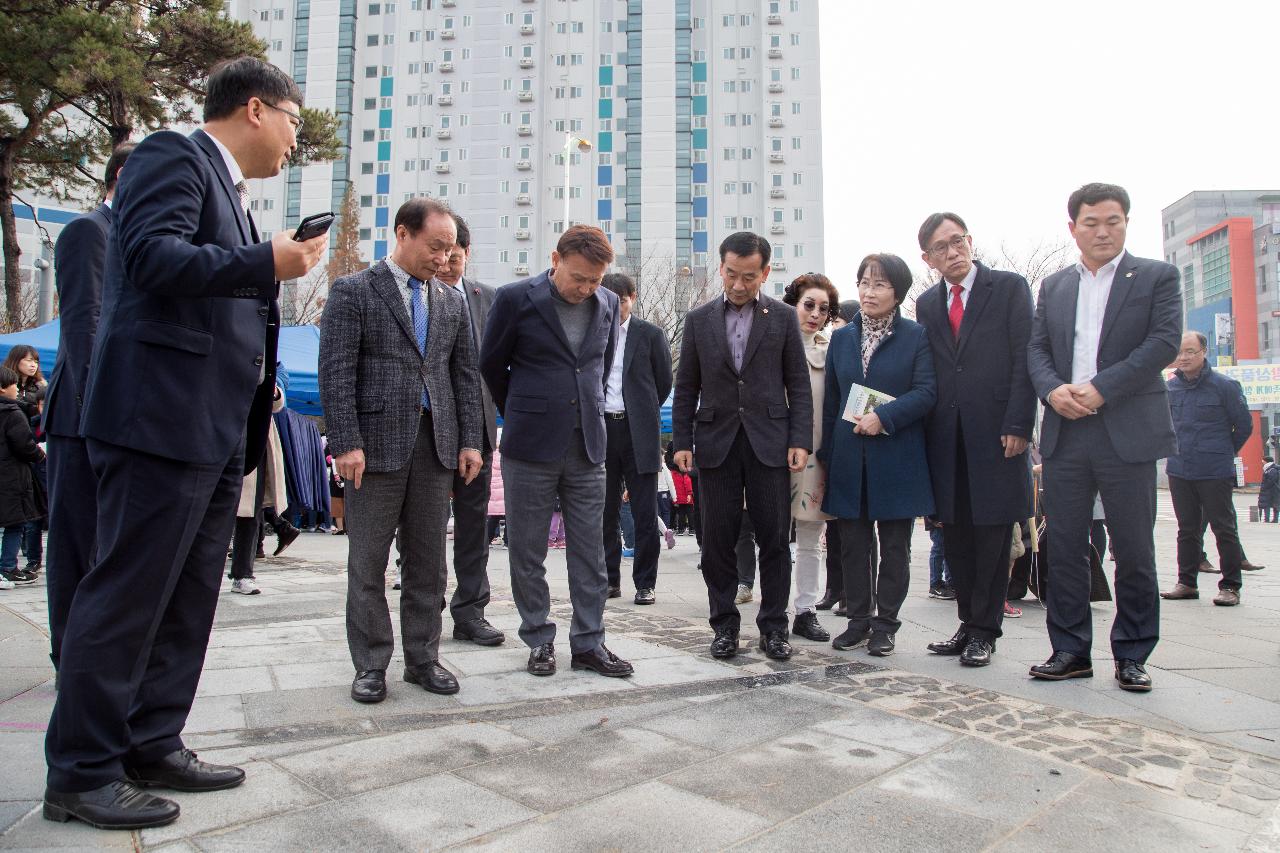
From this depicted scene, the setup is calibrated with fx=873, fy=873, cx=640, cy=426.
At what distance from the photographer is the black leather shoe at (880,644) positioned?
4.15 metres

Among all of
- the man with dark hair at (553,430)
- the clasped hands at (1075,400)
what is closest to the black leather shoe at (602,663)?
the man with dark hair at (553,430)

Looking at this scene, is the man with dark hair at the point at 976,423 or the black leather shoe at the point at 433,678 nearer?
the black leather shoe at the point at 433,678

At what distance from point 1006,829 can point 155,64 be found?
57.2ft

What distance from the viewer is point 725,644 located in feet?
13.3

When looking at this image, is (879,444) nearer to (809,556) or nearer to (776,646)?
(809,556)

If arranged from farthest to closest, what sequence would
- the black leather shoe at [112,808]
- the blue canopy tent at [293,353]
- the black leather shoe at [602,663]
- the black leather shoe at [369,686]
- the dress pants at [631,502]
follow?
the blue canopy tent at [293,353], the dress pants at [631,502], the black leather shoe at [602,663], the black leather shoe at [369,686], the black leather shoe at [112,808]

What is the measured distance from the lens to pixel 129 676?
218 cm

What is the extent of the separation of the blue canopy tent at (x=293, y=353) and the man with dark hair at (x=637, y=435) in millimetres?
4145

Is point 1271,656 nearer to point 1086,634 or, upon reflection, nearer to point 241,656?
point 1086,634

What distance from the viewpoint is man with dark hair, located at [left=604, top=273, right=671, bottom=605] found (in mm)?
6066

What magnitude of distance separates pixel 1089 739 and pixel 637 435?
3.72 m

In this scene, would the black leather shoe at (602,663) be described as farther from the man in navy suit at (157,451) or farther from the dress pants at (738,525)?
the man in navy suit at (157,451)

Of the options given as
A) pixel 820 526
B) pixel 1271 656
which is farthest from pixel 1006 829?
pixel 1271 656

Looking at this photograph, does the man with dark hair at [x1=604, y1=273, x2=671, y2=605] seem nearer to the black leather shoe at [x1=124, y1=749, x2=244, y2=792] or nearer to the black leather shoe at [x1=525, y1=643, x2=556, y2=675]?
the black leather shoe at [x1=525, y1=643, x2=556, y2=675]
